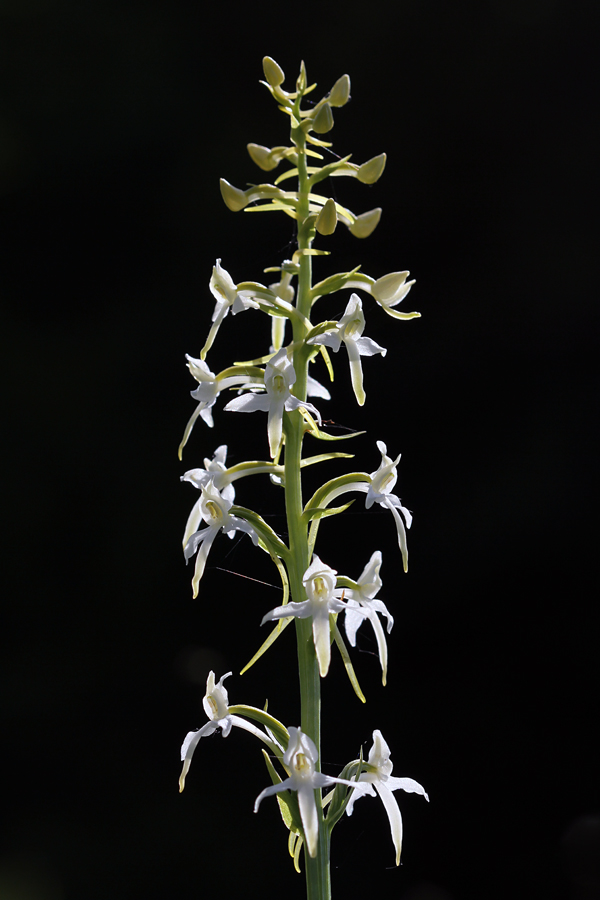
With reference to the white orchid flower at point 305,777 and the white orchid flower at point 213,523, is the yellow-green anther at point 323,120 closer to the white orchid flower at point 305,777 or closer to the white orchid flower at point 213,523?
the white orchid flower at point 213,523

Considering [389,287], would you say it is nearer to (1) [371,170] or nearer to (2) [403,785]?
(1) [371,170]

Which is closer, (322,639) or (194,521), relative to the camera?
(322,639)

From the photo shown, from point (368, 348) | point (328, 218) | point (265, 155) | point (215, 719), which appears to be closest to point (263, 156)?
point (265, 155)

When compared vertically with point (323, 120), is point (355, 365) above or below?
below

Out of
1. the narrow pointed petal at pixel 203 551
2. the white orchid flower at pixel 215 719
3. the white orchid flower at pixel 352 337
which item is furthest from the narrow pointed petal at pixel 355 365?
the white orchid flower at pixel 215 719

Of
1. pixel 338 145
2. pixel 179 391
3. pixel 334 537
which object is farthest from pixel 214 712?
pixel 338 145

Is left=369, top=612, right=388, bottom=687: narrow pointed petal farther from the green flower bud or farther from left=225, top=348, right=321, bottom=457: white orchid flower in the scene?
the green flower bud

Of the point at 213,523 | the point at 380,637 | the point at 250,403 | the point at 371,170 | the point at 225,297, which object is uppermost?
the point at 371,170
